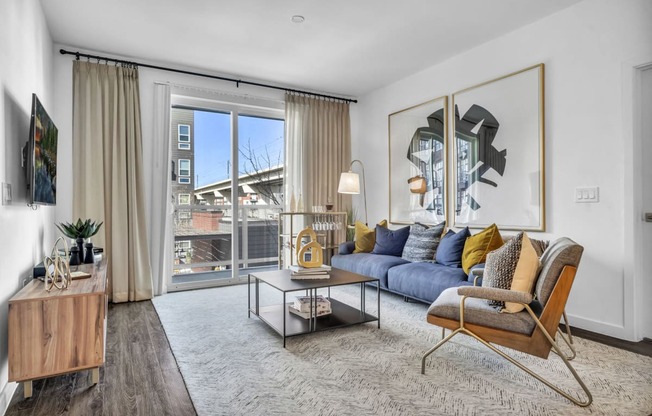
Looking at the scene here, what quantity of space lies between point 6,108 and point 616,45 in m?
4.18

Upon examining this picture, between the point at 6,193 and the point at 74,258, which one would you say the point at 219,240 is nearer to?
the point at 74,258

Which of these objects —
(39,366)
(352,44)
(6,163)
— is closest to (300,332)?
(39,366)

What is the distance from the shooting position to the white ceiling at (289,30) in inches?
128

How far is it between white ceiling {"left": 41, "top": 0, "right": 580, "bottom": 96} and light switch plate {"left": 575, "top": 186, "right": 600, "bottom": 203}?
1.55 meters

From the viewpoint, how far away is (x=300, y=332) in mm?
2854

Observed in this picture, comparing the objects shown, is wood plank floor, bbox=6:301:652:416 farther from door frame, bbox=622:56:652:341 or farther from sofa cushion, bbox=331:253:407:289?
sofa cushion, bbox=331:253:407:289

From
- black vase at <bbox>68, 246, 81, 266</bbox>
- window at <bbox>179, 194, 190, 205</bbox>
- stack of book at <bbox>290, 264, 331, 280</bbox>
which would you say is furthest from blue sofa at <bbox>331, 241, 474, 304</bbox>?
black vase at <bbox>68, 246, 81, 266</bbox>

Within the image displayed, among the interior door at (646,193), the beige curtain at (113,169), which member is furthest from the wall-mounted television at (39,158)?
the interior door at (646,193)

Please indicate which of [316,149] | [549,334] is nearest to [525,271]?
[549,334]

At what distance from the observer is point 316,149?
18.3 feet

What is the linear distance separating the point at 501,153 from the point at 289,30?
7.91 feet

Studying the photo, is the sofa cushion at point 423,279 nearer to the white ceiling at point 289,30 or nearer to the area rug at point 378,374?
the area rug at point 378,374

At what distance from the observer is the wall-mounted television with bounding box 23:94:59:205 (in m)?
2.43

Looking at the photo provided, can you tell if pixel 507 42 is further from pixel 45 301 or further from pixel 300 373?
pixel 45 301
